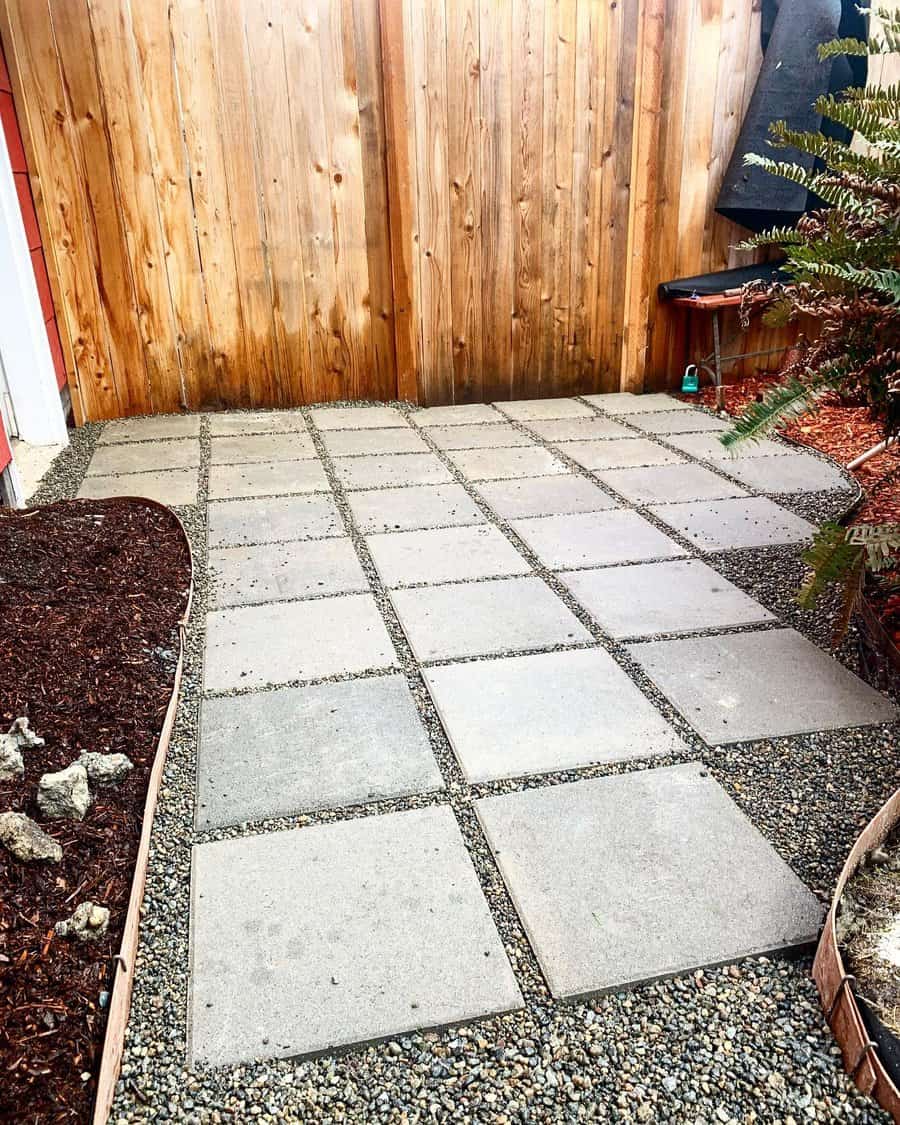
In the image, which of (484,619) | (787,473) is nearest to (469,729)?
(484,619)

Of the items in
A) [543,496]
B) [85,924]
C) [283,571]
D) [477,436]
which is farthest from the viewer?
[477,436]

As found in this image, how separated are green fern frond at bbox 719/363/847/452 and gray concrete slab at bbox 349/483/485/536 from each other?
124cm

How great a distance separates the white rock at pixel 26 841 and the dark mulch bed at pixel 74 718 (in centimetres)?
2

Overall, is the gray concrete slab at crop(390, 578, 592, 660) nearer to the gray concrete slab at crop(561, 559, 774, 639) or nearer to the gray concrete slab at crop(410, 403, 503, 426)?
the gray concrete slab at crop(561, 559, 774, 639)

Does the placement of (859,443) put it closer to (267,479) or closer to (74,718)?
(267,479)

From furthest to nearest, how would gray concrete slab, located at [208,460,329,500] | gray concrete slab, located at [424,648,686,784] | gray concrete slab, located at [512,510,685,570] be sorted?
gray concrete slab, located at [208,460,329,500]
gray concrete slab, located at [512,510,685,570]
gray concrete slab, located at [424,648,686,784]

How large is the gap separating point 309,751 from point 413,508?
149 cm

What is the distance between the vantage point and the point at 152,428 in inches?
162

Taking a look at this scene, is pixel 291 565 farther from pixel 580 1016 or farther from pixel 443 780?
pixel 580 1016

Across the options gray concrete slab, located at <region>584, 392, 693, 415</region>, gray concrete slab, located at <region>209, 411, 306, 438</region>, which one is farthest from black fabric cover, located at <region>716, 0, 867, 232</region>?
gray concrete slab, located at <region>209, 411, 306, 438</region>

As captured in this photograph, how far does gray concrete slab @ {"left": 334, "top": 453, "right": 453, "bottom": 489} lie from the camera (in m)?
3.37

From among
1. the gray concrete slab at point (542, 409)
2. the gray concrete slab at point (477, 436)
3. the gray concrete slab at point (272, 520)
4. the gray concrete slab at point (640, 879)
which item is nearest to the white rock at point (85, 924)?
the gray concrete slab at point (640, 879)

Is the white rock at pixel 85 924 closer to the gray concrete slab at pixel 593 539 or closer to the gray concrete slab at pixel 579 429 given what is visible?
the gray concrete slab at pixel 593 539

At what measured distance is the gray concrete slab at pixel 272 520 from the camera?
285 centimetres
